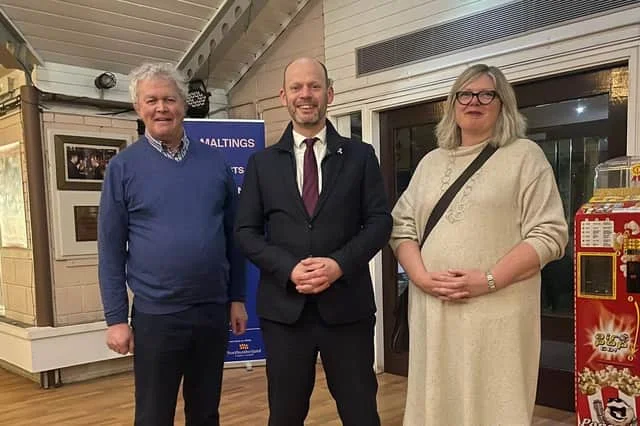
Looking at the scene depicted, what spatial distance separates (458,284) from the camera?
1508 millimetres

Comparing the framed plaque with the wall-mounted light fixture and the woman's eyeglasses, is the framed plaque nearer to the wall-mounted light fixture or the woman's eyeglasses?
the wall-mounted light fixture

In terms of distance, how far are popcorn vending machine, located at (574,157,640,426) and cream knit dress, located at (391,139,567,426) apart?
58cm

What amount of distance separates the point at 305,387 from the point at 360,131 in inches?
105

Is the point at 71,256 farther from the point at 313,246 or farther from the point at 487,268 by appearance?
the point at 487,268

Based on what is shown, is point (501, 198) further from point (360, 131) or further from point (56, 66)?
point (56, 66)

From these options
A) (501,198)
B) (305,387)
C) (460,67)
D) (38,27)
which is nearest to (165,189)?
(305,387)

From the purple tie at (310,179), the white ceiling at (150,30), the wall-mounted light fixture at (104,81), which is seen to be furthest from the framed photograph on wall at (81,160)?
the purple tie at (310,179)

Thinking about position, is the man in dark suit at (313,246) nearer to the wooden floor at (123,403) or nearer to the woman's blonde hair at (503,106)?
the woman's blonde hair at (503,106)

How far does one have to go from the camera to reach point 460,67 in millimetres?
3176

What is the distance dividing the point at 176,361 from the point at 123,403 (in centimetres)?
201

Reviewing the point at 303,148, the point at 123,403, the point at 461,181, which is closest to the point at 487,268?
the point at 461,181

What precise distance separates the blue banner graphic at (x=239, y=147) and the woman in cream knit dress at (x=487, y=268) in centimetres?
226

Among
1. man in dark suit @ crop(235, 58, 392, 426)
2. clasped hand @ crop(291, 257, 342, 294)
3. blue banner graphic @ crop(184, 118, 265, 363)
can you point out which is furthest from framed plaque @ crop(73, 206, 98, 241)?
clasped hand @ crop(291, 257, 342, 294)

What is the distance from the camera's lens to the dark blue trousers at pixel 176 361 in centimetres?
165
